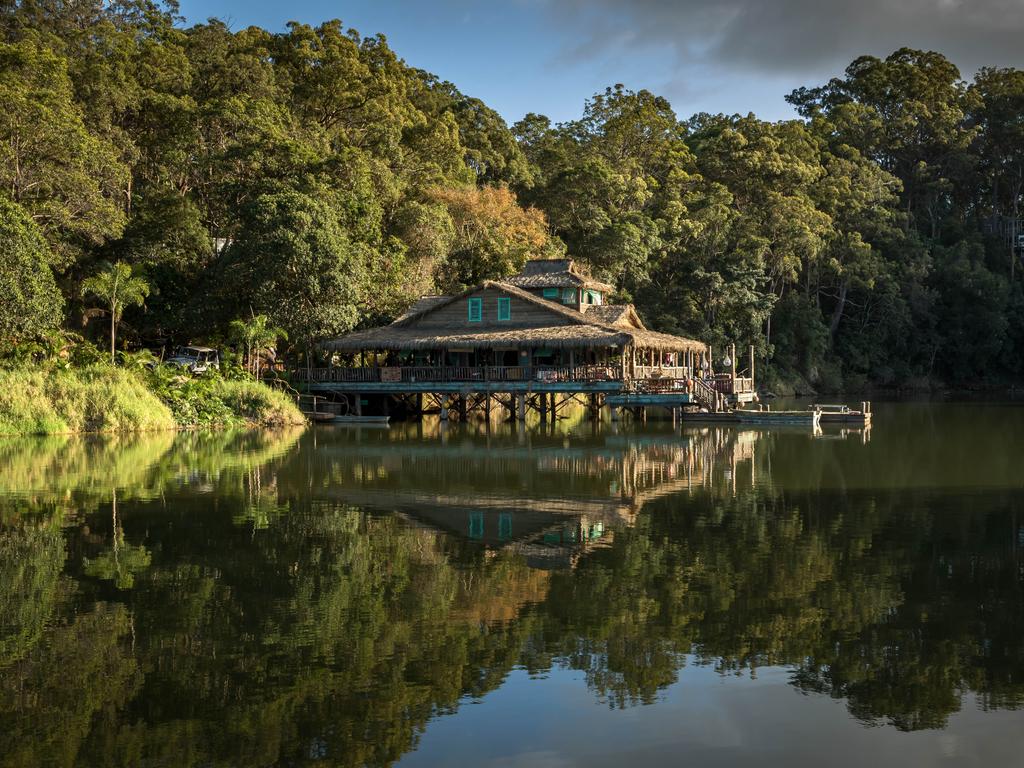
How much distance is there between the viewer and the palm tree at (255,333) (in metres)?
39.4

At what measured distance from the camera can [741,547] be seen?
45.9 feet

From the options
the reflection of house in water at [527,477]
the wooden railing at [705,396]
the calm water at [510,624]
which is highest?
the wooden railing at [705,396]

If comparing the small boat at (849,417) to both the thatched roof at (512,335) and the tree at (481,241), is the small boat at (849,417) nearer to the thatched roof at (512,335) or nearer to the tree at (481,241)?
the thatched roof at (512,335)

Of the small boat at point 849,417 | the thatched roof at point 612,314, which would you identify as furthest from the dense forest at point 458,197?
the small boat at point 849,417

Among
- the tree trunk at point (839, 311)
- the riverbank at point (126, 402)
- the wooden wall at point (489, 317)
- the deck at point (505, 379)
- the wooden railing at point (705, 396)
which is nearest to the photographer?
the riverbank at point (126, 402)

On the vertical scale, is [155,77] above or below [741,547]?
above

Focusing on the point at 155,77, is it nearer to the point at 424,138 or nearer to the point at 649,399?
the point at 424,138

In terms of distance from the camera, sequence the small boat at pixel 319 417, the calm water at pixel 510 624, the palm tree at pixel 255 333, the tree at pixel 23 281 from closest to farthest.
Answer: the calm water at pixel 510 624 < the tree at pixel 23 281 < the palm tree at pixel 255 333 < the small boat at pixel 319 417

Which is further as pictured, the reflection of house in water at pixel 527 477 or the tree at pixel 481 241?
the tree at pixel 481 241

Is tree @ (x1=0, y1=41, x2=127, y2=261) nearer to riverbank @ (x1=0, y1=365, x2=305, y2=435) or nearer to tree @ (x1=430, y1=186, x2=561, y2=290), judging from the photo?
riverbank @ (x1=0, y1=365, x2=305, y2=435)

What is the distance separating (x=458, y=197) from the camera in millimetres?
54000

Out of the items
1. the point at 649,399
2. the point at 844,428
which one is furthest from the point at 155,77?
the point at 844,428

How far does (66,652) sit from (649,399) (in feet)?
98.4

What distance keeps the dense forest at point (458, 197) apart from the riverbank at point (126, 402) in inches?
118
